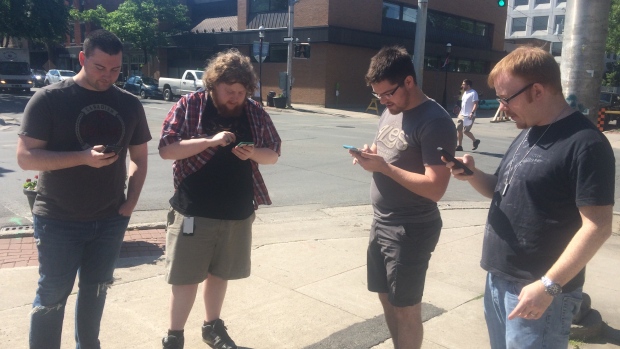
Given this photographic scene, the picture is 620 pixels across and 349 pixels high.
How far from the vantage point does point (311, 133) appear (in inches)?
675

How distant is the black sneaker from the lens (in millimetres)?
3486

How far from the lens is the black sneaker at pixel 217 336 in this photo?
3486mm

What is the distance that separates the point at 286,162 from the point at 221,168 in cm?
823

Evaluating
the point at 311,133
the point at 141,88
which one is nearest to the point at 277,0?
the point at 141,88

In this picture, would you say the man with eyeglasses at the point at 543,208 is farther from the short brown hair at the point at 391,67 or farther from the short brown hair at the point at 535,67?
the short brown hair at the point at 391,67

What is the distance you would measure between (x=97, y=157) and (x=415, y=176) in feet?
5.23

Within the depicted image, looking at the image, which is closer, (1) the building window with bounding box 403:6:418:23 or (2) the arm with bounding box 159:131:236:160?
(2) the arm with bounding box 159:131:236:160

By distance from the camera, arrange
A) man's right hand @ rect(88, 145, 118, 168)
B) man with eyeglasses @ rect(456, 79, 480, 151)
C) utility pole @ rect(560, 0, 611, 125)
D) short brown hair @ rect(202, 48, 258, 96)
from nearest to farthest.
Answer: man's right hand @ rect(88, 145, 118, 168) → short brown hair @ rect(202, 48, 258, 96) → utility pole @ rect(560, 0, 611, 125) → man with eyeglasses @ rect(456, 79, 480, 151)

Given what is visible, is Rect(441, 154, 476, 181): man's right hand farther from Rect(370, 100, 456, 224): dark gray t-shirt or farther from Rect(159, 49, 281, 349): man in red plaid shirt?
Rect(159, 49, 281, 349): man in red plaid shirt

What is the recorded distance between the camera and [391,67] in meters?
2.82

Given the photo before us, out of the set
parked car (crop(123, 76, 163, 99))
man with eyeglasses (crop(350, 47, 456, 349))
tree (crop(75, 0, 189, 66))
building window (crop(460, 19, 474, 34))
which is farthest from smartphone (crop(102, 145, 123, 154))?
building window (crop(460, 19, 474, 34))

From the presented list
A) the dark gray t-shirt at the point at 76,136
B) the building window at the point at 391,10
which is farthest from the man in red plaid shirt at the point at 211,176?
the building window at the point at 391,10

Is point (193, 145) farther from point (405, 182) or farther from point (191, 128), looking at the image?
point (405, 182)

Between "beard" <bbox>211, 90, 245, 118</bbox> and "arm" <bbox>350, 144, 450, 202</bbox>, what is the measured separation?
0.88 meters
